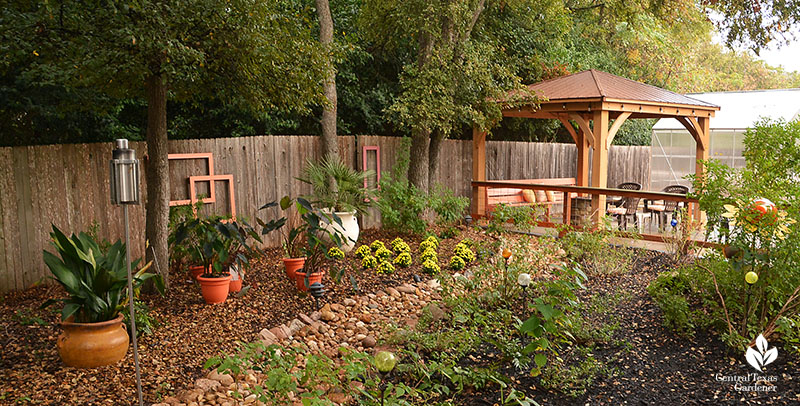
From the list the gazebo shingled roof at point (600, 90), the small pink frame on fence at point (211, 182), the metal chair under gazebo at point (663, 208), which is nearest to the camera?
the small pink frame on fence at point (211, 182)

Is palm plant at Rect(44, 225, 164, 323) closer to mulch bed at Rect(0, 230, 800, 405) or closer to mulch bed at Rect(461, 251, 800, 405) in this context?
mulch bed at Rect(0, 230, 800, 405)

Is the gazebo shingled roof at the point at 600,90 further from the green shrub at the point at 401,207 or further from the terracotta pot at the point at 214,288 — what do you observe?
the terracotta pot at the point at 214,288

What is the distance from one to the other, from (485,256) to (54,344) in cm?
351

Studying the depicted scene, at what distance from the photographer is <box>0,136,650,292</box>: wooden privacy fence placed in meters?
5.23

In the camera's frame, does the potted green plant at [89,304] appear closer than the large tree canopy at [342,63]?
Yes

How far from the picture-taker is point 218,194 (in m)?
6.95

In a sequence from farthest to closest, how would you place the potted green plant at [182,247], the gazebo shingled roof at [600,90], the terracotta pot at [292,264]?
the gazebo shingled roof at [600,90] → the terracotta pot at [292,264] → the potted green plant at [182,247]

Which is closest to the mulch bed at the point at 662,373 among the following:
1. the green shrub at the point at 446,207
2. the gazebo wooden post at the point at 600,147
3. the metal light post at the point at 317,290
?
the metal light post at the point at 317,290

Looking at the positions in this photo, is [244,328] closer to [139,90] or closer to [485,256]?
[485,256]

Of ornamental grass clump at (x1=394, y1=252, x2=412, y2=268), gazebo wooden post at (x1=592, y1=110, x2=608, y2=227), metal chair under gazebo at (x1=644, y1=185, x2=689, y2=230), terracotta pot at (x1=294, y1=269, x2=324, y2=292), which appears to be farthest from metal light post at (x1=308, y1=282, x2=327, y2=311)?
metal chair under gazebo at (x1=644, y1=185, x2=689, y2=230)

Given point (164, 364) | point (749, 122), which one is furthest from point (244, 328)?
point (749, 122)

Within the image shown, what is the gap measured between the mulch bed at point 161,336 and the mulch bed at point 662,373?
179 cm

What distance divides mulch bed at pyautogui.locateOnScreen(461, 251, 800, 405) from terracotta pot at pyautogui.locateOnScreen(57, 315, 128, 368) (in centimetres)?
218

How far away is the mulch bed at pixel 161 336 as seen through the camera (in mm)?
3389
